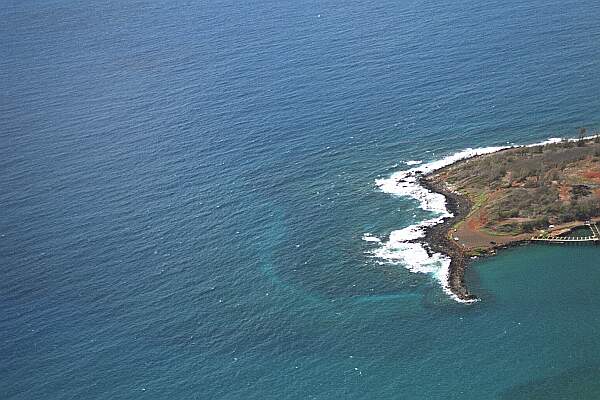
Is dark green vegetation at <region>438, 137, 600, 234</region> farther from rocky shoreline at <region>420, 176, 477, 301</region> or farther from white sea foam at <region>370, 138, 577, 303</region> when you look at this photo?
white sea foam at <region>370, 138, 577, 303</region>

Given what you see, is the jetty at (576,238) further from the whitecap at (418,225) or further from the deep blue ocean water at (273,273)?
the whitecap at (418,225)

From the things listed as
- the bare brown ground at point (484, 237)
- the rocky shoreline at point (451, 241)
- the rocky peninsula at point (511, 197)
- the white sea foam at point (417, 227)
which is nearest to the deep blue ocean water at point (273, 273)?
the rocky shoreline at point (451, 241)

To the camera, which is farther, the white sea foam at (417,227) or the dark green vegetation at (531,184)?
the dark green vegetation at (531,184)

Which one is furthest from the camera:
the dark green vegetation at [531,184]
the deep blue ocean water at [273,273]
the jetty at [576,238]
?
the dark green vegetation at [531,184]

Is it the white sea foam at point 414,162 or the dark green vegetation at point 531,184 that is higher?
the white sea foam at point 414,162

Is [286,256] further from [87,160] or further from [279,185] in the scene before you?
[87,160]

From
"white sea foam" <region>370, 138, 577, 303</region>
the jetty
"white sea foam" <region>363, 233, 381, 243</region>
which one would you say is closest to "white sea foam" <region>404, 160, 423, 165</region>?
"white sea foam" <region>370, 138, 577, 303</region>

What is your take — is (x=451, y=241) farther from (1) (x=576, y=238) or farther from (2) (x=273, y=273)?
(2) (x=273, y=273)
